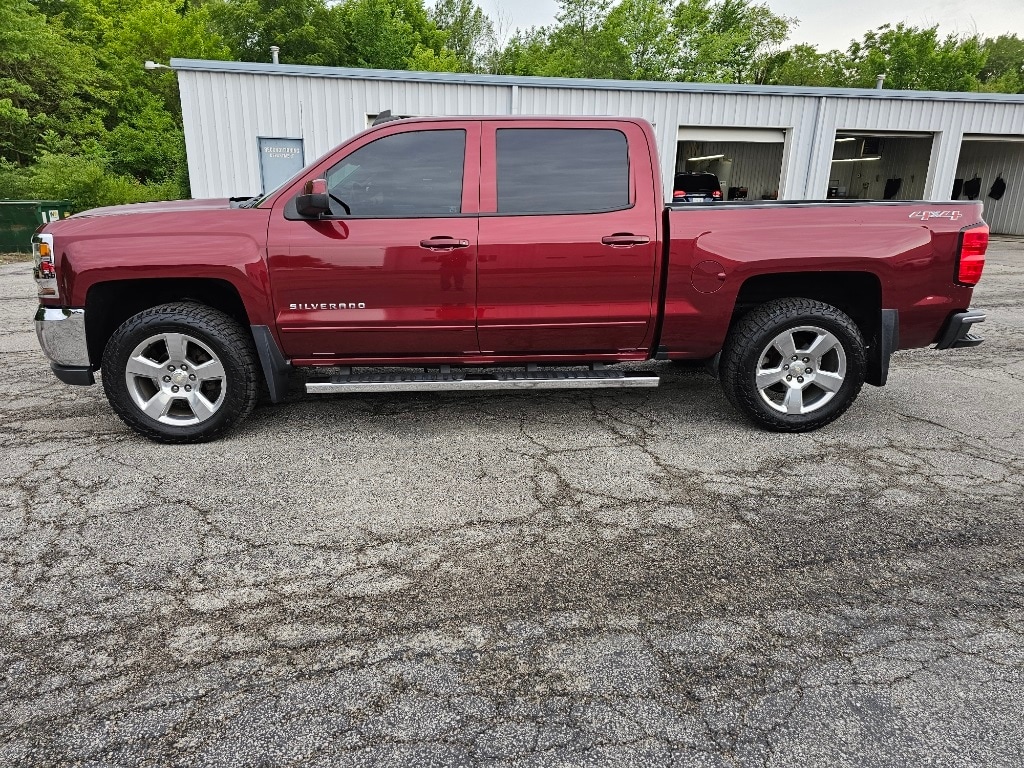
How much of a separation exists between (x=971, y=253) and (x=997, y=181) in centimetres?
2607

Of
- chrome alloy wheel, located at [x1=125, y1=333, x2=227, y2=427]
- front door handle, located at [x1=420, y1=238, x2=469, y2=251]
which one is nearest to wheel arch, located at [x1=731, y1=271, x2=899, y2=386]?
front door handle, located at [x1=420, y1=238, x2=469, y2=251]

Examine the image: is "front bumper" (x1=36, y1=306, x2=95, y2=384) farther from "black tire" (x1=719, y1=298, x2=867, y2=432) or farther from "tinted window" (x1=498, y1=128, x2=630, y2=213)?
"black tire" (x1=719, y1=298, x2=867, y2=432)

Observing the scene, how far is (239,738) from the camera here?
2.00 metres

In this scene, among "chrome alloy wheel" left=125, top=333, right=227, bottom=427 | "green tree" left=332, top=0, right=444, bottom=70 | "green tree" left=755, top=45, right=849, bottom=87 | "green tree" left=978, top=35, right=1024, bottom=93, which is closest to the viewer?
"chrome alloy wheel" left=125, top=333, right=227, bottom=427

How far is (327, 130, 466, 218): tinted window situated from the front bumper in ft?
5.57

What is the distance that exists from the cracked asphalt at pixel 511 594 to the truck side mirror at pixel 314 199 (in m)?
1.42

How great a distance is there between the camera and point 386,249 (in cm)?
407

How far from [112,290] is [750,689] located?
4.05 metres

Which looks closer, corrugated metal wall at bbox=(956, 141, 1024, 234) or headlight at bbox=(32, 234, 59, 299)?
headlight at bbox=(32, 234, 59, 299)

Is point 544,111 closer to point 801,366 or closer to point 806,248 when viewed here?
point 806,248

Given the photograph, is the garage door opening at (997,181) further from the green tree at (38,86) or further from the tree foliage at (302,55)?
the green tree at (38,86)

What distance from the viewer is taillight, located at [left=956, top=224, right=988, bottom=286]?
4.18 m

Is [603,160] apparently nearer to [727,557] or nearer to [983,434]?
[727,557]

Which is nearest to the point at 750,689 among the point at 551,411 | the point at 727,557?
the point at 727,557
